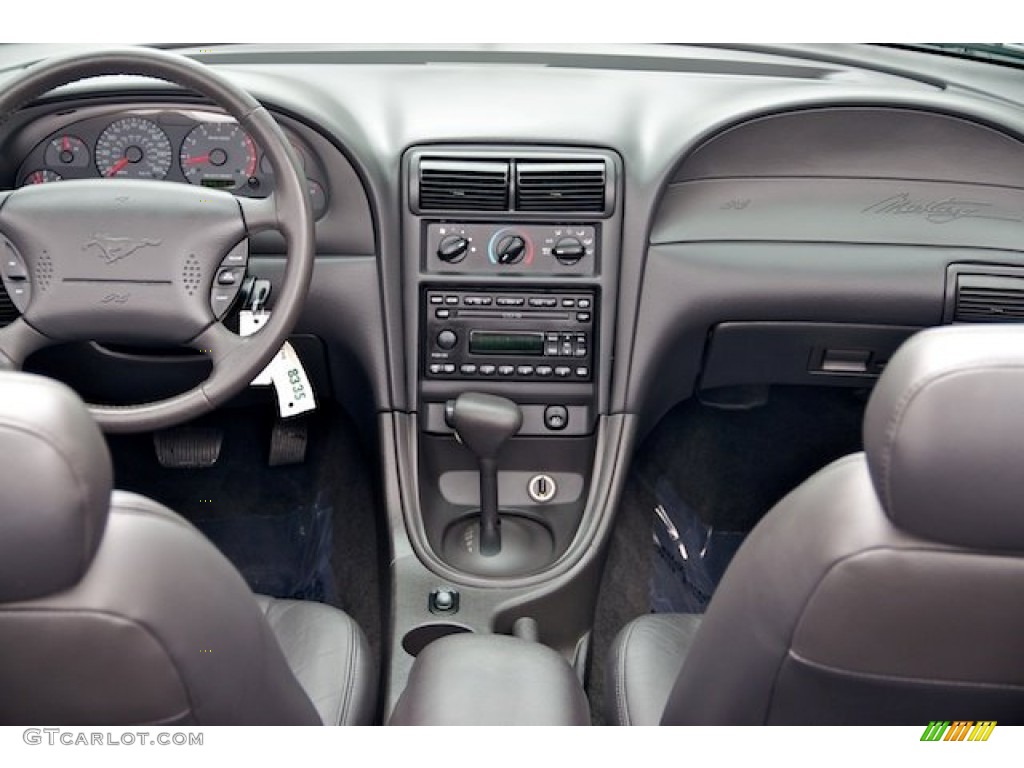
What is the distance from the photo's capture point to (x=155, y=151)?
6.39 ft

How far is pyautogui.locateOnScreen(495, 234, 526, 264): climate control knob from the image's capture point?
1987 millimetres

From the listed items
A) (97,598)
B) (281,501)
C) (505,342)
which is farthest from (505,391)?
A: (97,598)

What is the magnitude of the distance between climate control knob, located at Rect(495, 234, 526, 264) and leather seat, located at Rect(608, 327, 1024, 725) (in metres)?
1.01

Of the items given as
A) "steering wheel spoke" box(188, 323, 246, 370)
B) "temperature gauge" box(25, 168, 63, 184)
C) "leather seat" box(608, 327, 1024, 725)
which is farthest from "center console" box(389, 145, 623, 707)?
"leather seat" box(608, 327, 1024, 725)

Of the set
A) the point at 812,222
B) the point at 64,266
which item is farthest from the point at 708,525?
the point at 64,266

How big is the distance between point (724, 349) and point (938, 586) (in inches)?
52.2

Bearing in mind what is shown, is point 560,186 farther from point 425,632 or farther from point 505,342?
point 425,632

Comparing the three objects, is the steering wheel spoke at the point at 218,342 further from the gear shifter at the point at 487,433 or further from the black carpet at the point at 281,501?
the black carpet at the point at 281,501

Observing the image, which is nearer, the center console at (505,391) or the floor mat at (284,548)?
the center console at (505,391)

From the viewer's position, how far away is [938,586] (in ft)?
2.89

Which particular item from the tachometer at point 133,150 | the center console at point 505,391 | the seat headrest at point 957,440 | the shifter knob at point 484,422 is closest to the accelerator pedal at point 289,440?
the center console at point 505,391

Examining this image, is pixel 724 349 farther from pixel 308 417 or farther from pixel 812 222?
pixel 308 417

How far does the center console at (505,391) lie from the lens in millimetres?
1949

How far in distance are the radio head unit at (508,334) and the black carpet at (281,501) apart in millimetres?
449
